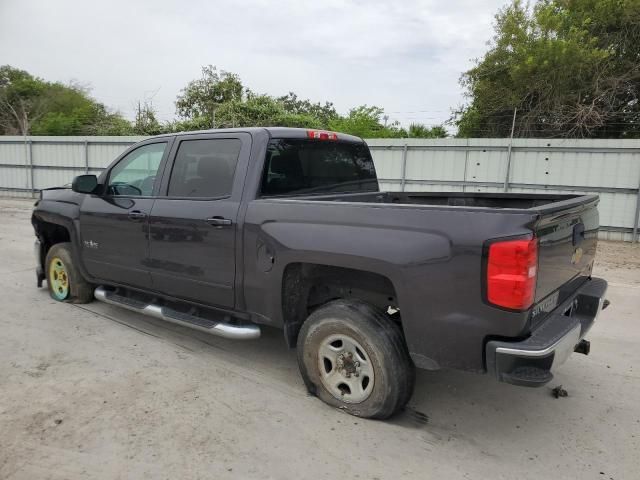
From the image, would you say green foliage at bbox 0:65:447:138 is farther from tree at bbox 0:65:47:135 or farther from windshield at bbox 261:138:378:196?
windshield at bbox 261:138:378:196

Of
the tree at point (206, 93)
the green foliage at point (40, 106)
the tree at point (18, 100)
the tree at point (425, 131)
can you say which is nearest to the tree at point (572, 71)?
the tree at point (425, 131)

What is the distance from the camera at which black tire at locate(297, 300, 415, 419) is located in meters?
3.01

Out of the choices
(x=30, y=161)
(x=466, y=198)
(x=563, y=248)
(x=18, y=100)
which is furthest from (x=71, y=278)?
(x=18, y=100)

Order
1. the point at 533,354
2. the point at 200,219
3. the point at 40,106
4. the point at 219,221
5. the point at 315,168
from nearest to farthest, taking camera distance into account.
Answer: the point at 533,354 < the point at 219,221 < the point at 200,219 < the point at 315,168 < the point at 40,106

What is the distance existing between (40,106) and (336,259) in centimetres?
3756

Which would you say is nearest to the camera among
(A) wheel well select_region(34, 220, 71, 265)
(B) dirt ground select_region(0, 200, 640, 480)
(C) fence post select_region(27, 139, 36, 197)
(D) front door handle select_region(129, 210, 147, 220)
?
(B) dirt ground select_region(0, 200, 640, 480)

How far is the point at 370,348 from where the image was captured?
3.04m

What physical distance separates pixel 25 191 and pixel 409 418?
20216mm

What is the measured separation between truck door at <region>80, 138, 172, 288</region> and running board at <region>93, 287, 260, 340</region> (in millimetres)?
168

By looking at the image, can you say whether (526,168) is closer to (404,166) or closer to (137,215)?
(404,166)

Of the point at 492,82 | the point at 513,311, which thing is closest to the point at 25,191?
the point at 492,82

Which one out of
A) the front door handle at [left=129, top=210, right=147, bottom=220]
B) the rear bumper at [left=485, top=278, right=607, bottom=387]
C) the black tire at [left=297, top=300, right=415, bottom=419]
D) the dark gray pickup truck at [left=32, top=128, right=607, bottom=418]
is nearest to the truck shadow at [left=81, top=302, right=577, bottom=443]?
the black tire at [left=297, top=300, right=415, bottom=419]

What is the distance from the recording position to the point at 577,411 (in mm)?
3377

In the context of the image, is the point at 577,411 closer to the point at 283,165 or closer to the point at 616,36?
the point at 283,165
